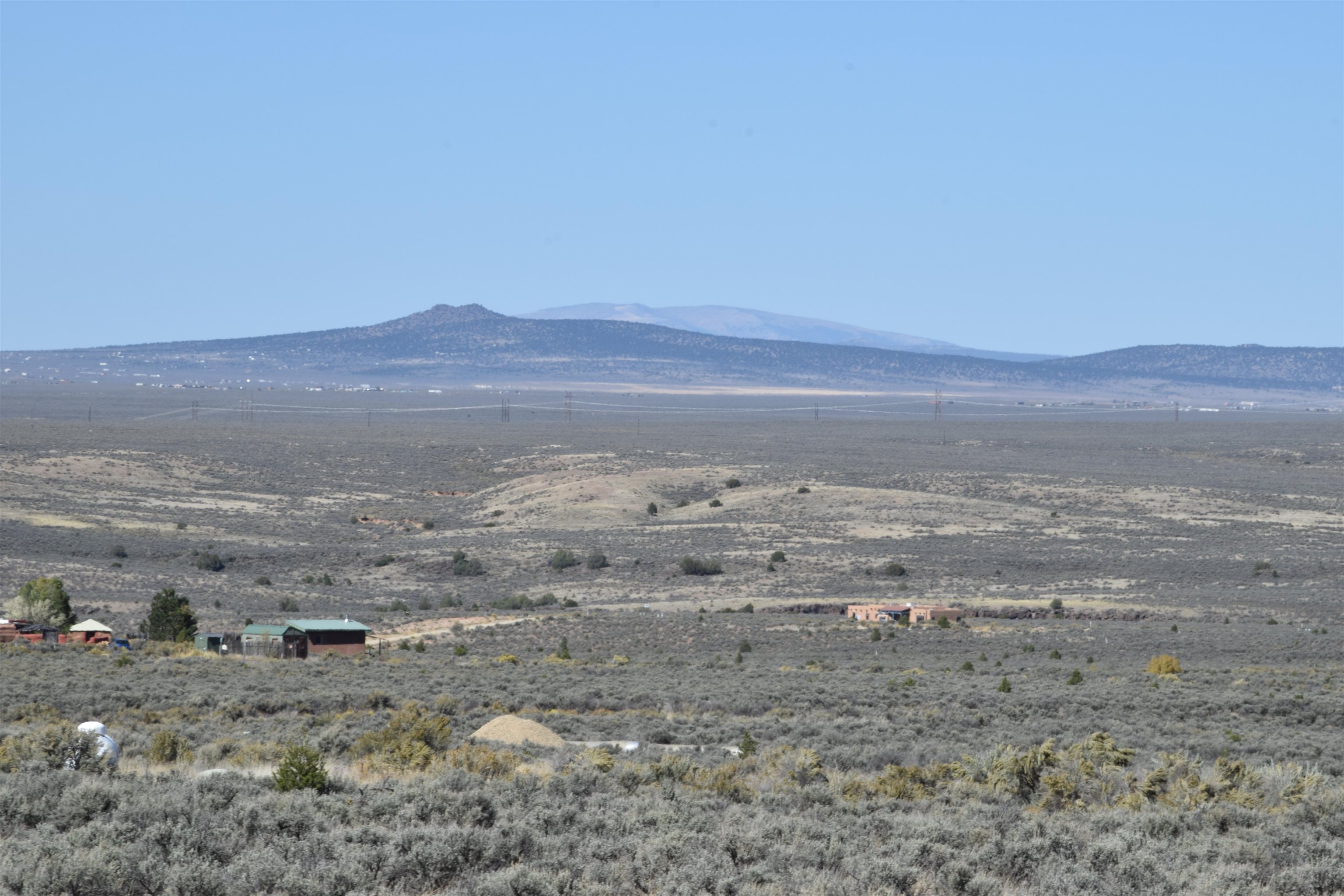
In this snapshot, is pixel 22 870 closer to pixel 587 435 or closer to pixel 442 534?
pixel 442 534

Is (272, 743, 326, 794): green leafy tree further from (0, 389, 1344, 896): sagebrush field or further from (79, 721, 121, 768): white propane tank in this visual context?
(79, 721, 121, 768): white propane tank

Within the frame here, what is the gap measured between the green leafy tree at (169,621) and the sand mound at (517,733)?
57.7ft

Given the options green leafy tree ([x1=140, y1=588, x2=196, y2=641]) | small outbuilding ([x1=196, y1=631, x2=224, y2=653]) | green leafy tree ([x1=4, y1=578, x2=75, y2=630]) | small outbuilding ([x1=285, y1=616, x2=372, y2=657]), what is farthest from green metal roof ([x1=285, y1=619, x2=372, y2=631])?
green leafy tree ([x1=4, y1=578, x2=75, y2=630])

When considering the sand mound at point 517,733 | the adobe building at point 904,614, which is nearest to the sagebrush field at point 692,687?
the sand mound at point 517,733

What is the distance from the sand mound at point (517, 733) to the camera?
17.8 meters

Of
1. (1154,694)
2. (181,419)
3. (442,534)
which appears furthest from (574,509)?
(181,419)

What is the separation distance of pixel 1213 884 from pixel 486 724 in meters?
10.6

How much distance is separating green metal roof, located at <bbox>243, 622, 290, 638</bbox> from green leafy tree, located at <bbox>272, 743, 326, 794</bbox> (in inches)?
804

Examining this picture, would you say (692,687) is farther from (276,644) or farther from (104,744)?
(104,744)

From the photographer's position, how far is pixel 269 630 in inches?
1278

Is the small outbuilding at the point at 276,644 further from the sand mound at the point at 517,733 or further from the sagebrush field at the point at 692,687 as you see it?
the sand mound at the point at 517,733

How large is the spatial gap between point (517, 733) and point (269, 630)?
16.0 metres

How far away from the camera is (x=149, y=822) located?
33.9ft

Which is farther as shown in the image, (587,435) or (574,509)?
(587,435)
